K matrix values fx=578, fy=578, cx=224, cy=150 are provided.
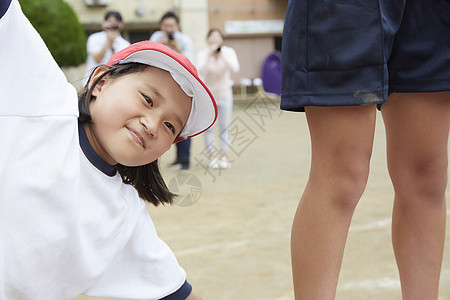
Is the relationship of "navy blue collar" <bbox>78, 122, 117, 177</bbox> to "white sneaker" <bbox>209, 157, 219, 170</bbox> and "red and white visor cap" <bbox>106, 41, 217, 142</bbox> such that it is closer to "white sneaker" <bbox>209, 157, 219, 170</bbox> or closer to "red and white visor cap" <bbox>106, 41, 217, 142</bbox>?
"red and white visor cap" <bbox>106, 41, 217, 142</bbox>

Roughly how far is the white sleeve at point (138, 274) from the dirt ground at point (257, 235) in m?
0.61

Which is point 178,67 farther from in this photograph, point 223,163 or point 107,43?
point 107,43

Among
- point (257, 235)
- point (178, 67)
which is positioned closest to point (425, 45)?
point (178, 67)

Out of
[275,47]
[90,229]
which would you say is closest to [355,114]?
[90,229]

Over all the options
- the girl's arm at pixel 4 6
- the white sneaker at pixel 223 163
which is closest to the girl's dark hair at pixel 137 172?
the girl's arm at pixel 4 6

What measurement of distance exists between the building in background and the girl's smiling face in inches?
672

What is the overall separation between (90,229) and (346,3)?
741 millimetres

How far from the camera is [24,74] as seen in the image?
3.61 feet

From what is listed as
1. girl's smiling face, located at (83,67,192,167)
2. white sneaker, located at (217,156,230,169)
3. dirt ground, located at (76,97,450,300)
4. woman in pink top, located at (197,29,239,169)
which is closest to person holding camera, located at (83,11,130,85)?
woman in pink top, located at (197,29,239,169)

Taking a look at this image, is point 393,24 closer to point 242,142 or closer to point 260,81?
point 242,142

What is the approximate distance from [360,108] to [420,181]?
330 mm

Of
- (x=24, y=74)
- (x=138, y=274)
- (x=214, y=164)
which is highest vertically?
(x=24, y=74)

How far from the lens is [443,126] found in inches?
59.2

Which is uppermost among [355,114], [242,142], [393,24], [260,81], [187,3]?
[393,24]
